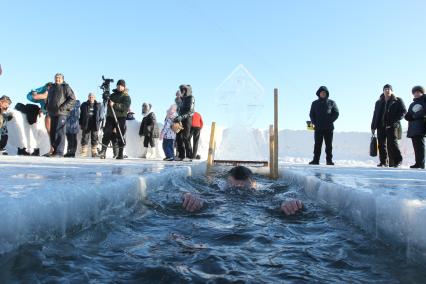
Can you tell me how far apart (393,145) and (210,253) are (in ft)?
26.3

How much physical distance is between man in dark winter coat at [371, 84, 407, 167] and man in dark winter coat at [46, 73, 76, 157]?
22.1ft

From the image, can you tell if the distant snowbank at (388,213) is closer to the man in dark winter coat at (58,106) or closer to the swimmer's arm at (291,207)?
the swimmer's arm at (291,207)

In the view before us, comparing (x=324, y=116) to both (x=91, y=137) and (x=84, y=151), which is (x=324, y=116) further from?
(x=84, y=151)

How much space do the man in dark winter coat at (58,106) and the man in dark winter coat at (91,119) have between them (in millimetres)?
1540

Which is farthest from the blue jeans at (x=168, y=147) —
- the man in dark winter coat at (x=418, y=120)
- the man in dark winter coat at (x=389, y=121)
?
the man in dark winter coat at (x=418, y=120)

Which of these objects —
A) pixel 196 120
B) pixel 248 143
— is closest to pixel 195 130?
pixel 196 120

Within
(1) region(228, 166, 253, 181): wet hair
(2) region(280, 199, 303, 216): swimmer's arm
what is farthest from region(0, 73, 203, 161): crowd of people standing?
(2) region(280, 199, 303, 216): swimmer's arm

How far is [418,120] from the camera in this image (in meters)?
8.62

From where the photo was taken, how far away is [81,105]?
11242 millimetres

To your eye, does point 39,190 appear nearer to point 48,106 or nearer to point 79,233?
point 79,233

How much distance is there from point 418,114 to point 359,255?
6.93m

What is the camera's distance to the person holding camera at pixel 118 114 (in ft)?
31.4

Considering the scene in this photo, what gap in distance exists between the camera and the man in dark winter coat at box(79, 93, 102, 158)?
36.8ft

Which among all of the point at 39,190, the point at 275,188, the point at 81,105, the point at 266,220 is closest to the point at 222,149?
the point at 81,105
